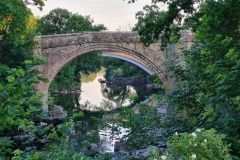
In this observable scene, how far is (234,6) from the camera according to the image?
16.4 feet

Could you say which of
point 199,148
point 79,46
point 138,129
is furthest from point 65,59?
point 199,148

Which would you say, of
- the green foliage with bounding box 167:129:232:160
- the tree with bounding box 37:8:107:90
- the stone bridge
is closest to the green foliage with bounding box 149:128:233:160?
the green foliage with bounding box 167:129:232:160

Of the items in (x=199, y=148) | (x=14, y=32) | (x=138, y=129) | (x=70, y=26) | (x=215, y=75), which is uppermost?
(x=70, y=26)

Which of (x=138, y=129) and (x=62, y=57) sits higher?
(x=138, y=129)

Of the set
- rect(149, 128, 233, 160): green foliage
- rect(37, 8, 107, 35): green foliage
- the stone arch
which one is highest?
rect(37, 8, 107, 35): green foliage

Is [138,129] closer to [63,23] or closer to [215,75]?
[215,75]

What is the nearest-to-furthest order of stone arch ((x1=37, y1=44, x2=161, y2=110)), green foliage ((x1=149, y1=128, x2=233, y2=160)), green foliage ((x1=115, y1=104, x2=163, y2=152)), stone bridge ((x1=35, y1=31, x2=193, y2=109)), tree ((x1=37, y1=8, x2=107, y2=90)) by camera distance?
green foliage ((x1=149, y1=128, x2=233, y2=160)) → green foliage ((x1=115, y1=104, x2=163, y2=152)) → stone bridge ((x1=35, y1=31, x2=193, y2=109)) → stone arch ((x1=37, y1=44, x2=161, y2=110)) → tree ((x1=37, y1=8, x2=107, y2=90))

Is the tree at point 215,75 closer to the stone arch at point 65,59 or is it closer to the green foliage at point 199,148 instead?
the green foliage at point 199,148

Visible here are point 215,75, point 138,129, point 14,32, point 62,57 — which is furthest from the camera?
point 62,57

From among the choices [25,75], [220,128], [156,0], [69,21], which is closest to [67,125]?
[25,75]

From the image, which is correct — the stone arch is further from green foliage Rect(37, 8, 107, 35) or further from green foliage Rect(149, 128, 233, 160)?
green foliage Rect(149, 128, 233, 160)

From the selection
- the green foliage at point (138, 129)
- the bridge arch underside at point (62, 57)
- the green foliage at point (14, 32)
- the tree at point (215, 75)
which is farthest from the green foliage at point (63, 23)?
the green foliage at point (138, 129)

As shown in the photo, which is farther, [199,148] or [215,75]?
[215,75]

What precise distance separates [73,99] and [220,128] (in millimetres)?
24054
